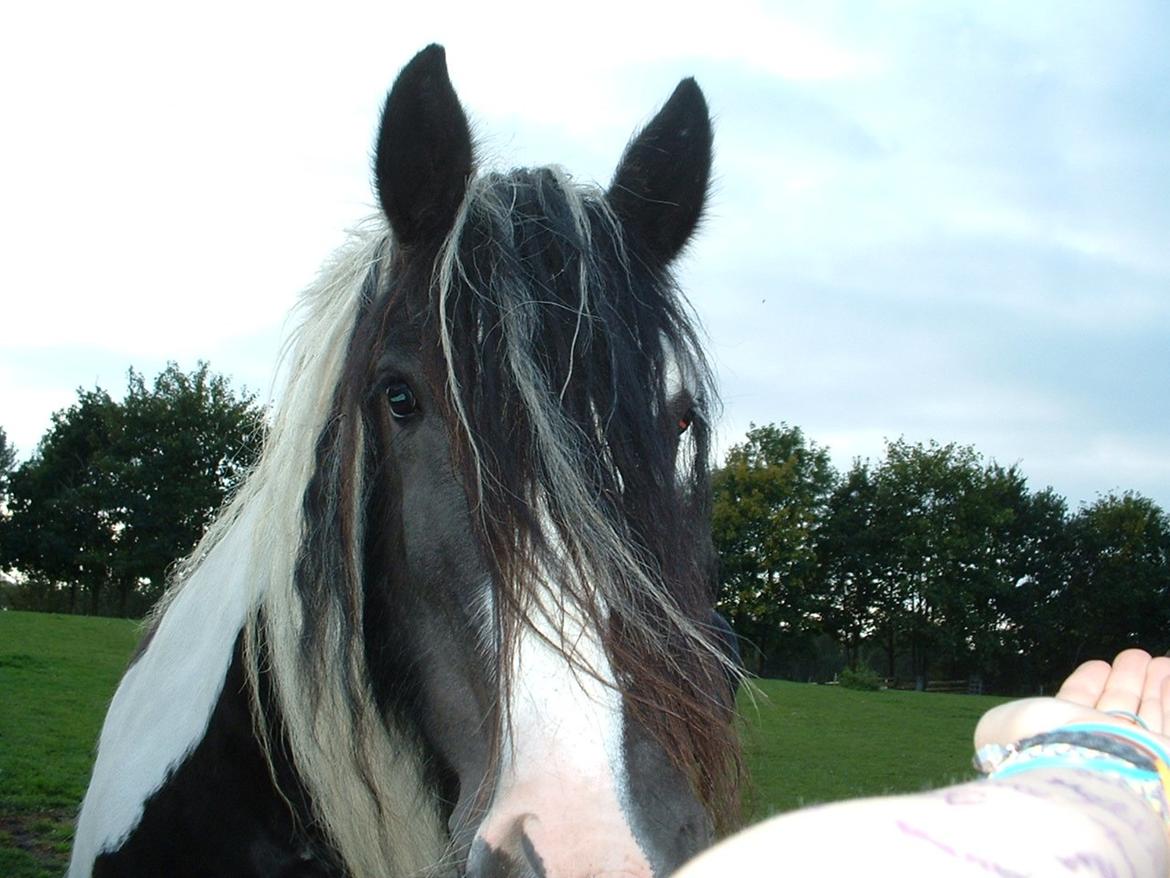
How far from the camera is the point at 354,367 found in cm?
235

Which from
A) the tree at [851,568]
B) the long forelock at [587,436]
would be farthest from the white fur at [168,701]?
the tree at [851,568]

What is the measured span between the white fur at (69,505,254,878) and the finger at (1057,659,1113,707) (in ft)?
6.76

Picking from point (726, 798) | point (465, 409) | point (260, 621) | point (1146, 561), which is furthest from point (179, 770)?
point (1146, 561)

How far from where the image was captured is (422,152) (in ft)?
8.05

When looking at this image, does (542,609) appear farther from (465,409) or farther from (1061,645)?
(1061,645)

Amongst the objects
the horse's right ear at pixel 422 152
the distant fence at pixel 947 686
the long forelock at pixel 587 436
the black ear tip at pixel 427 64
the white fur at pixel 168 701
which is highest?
the black ear tip at pixel 427 64

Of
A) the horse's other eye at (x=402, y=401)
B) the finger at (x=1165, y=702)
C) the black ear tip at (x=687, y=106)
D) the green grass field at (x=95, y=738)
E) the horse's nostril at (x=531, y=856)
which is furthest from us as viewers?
the green grass field at (x=95, y=738)

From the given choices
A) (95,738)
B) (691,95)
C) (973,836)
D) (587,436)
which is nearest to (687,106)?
(691,95)

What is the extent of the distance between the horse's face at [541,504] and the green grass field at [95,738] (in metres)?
0.71

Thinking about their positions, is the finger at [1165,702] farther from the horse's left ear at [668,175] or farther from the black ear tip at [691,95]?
the black ear tip at [691,95]

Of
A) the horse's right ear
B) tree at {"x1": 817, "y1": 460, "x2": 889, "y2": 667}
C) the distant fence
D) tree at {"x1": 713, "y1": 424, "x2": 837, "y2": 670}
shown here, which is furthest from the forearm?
tree at {"x1": 817, "y1": 460, "x2": 889, "y2": 667}

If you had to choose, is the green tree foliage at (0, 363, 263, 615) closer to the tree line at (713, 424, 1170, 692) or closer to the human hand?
the tree line at (713, 424, 1170, 692)

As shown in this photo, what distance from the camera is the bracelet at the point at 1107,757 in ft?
2.69

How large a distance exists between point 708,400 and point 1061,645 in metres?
56.0
